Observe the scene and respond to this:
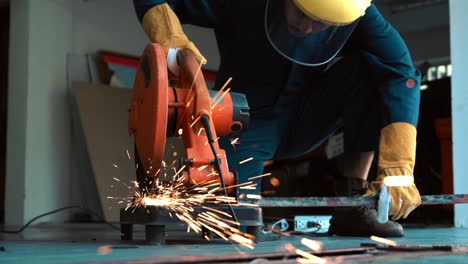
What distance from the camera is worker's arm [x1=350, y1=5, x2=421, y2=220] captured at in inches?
112

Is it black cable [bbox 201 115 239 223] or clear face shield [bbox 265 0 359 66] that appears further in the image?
clear face shield [bbox 265 0 359 66]

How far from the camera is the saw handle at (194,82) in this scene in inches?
88.0

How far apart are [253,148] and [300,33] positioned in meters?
0.85

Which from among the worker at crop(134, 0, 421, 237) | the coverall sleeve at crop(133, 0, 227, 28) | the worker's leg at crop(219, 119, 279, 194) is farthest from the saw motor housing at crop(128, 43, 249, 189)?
the worker's leg at crop(219, 119, 279, 194)

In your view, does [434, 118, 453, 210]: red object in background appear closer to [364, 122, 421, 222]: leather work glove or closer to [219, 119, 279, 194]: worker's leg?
[219, 119, 279, 194]: worker's leg

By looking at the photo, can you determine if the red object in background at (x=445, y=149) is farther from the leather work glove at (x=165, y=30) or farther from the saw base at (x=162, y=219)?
the saw base at (x=162, y=219)

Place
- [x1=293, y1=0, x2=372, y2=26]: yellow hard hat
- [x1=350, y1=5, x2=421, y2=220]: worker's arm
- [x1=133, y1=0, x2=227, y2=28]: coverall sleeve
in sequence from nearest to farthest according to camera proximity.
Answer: [x1=293, y1=0, x2=372, y2=26]: yellow hard hat, [x1=350, y1=5, x2=421, y2=220]: worker's arm, [x1=133, y1=0, x2=227, y2=28]: coverall sleeve

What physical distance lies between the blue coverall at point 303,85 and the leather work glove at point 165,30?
0.88 ft

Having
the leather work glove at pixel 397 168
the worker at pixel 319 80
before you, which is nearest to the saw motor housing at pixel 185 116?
the worker at pixel 319 80

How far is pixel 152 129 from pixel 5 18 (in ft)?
18.2

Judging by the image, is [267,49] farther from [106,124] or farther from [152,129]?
[106,124]

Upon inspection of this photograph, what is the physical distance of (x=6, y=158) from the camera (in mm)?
6484

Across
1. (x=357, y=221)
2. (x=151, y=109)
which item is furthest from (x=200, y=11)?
(x=357, y=221)

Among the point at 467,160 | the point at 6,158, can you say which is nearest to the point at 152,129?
the point at 467,160
